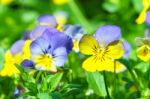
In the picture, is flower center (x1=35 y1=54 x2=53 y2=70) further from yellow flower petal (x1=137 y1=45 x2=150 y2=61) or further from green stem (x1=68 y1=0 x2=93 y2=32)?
green stem (x1=68 y1=0 x2=93 y2=32)

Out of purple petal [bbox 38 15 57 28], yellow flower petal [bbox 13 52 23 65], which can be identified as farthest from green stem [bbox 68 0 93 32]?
yellow flower petal [bbox 13 52 23 65]

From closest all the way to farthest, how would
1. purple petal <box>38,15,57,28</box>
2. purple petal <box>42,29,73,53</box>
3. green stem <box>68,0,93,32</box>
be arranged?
purple petal <box>42,29,73,53</box>
purple petal <box>38,15,57,28</box>
green stem <box>68,0,93,32</box>

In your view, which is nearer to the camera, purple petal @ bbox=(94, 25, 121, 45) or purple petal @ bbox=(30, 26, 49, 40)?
purple petal @ bbox=(94, 25, 121, 45)

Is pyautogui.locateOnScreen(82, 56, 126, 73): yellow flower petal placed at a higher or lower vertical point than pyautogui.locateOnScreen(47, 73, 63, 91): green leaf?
higher

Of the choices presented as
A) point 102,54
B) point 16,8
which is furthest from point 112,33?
point 16,8

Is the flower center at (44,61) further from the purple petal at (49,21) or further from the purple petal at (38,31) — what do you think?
the purple petal at (49,21)

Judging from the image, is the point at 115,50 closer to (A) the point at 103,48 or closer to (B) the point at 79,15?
(A) the point at 103,48

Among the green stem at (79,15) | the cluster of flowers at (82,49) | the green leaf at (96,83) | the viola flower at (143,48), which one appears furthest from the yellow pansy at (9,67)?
the green stem at (79,15)
